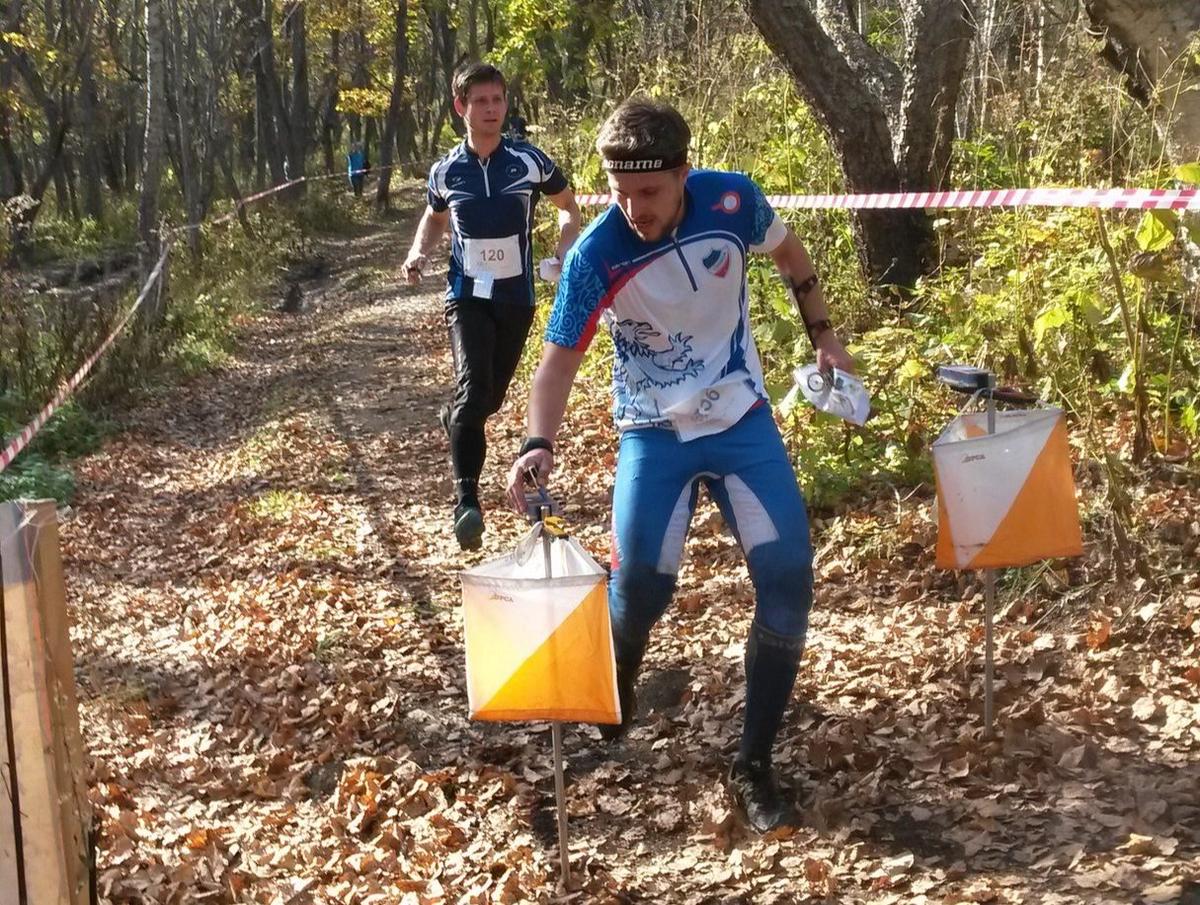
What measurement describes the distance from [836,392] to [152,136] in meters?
14.1

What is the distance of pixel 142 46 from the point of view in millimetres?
40000

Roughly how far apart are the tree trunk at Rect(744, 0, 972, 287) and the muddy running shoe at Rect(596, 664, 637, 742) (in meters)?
4.21

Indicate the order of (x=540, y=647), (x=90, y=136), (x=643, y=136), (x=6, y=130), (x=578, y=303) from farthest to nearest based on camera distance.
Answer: (x=90, y=136) < (x=6, y=130) < (x=578, y=303) < (x=643, y=136) < (x=540, y=647)

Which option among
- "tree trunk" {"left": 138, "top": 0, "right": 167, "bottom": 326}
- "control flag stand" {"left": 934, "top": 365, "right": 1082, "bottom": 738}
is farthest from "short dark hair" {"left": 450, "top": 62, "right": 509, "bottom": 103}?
"tree trunk" {"left": 138, "top": 0, "right": 167, "bottom": 326}

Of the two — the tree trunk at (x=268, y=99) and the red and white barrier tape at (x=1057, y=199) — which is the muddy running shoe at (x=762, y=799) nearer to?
the red and white barrier tape at (x=1057, y=199)

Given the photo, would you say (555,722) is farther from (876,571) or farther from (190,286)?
(190,286)

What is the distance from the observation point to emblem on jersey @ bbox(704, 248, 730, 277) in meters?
3.66

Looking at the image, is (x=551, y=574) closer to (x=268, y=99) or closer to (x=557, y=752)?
(x=557, y=752)

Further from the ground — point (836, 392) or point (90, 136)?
point (90, 136)

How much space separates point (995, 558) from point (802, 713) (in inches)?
44.7

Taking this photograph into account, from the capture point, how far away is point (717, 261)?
12.0 ft

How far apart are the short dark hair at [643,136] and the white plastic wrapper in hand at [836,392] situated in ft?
2.66

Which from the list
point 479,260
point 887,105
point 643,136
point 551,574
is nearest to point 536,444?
point 551,574

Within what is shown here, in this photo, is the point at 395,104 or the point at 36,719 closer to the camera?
the point at 36,719
